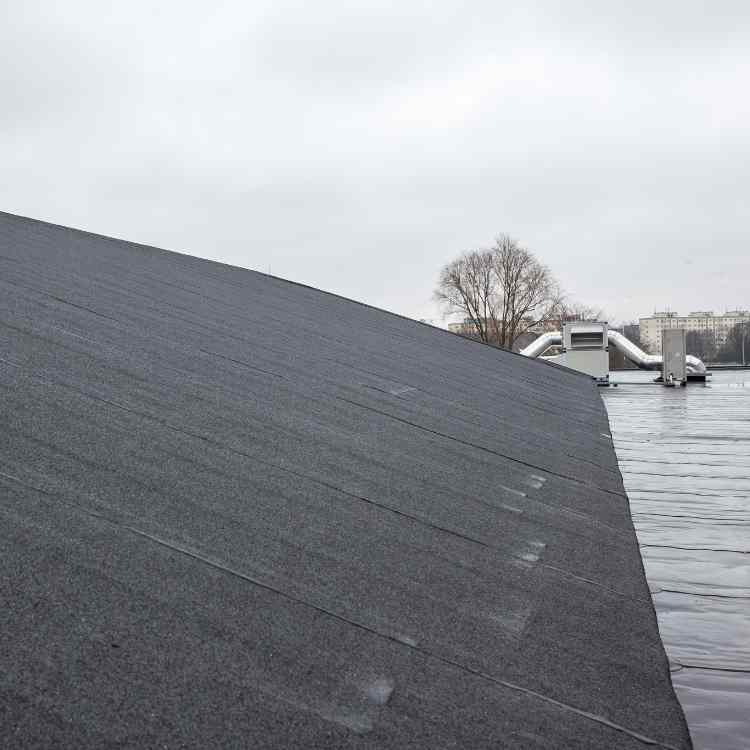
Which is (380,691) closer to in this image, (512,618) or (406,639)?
(406,639)

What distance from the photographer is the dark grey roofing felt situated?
2018 millimetres

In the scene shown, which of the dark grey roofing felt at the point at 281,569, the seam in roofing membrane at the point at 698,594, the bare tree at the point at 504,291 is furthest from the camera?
the bare tree at the point at 504,291

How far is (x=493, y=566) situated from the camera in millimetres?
3541

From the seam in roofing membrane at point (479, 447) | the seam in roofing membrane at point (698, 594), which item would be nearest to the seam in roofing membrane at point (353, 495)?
the seam in roofing membrane at point (479, 447)

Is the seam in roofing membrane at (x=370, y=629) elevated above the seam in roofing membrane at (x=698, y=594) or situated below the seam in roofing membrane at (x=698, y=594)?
above

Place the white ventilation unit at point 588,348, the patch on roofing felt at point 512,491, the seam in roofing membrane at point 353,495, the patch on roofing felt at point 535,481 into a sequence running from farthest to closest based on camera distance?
the white ventilation unit at point 588,348 < the patch on roofing felt at point 535,481 < the patch on roofing felt at point 512,491 < the seam in roofing membrane at point 353,495

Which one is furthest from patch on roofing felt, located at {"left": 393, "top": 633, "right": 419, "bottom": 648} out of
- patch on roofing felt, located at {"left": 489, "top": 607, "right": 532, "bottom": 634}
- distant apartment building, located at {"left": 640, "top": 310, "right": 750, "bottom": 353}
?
distant apartment building, located at {"left": 640, "top": 310, "right": 750, "bottom": 353}

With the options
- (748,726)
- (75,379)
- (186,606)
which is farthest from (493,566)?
(75,379)

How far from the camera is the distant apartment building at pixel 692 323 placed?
171 ft

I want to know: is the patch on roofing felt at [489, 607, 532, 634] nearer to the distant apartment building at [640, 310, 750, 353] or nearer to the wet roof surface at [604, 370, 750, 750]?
the wet roof surface at [604, 370, 750, 750]


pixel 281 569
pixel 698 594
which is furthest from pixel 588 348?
pixel 281 569

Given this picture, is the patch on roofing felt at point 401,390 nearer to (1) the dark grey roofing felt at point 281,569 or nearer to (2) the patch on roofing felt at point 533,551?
(1) the dark grey roofing felt at point 281,569

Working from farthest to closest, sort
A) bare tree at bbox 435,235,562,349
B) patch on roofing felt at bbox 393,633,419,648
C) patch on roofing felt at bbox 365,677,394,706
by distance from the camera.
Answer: bare tree at bbox 435,235,562,349
patch on roofing felt at bbox 393,633,419,648
patch on roofing felt at bbox 365,677,394,706

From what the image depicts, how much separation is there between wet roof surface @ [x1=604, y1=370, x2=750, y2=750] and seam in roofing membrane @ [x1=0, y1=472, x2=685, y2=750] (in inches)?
48.4
